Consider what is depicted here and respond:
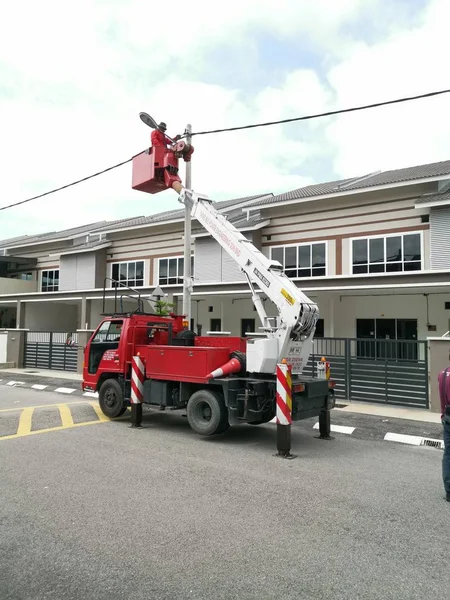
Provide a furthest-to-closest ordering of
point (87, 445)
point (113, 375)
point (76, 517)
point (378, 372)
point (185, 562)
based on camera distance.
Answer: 1. point (378, 372)
2. point (113, 375)
3. point (87, 445)
4. point (76, 517)
5. point (185, 562)

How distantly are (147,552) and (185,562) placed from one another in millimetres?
383

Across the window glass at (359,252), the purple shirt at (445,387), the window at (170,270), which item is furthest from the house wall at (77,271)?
the purple shirt at (445,387)

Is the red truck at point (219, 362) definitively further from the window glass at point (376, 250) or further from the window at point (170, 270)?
the window at point (170, 270)

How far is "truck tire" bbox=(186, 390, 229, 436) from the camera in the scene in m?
8.70

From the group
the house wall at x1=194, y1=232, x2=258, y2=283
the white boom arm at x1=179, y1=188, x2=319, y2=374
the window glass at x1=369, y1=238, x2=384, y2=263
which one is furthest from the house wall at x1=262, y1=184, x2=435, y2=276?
the white boom arm at x1=179, y1=188, x2=319, y2=374

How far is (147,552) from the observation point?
419 cm

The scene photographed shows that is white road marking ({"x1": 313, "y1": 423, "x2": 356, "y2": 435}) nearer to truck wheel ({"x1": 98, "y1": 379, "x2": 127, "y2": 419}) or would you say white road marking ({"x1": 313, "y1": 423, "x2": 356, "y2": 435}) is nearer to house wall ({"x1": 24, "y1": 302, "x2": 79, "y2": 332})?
truck wheel ({"x1": 98, "y1": 379, "x2": 127, "y2": 419})

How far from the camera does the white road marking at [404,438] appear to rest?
925 centimetres

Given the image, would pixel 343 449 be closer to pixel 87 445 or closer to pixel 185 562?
pixel 87 445

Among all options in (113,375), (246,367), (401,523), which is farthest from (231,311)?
(401,523)

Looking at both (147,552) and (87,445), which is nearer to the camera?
(147,552)

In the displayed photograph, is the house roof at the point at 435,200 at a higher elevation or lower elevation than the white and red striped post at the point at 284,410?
higher

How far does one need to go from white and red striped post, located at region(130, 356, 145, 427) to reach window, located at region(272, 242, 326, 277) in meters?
13.6

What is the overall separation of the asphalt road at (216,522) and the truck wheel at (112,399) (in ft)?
7.22
